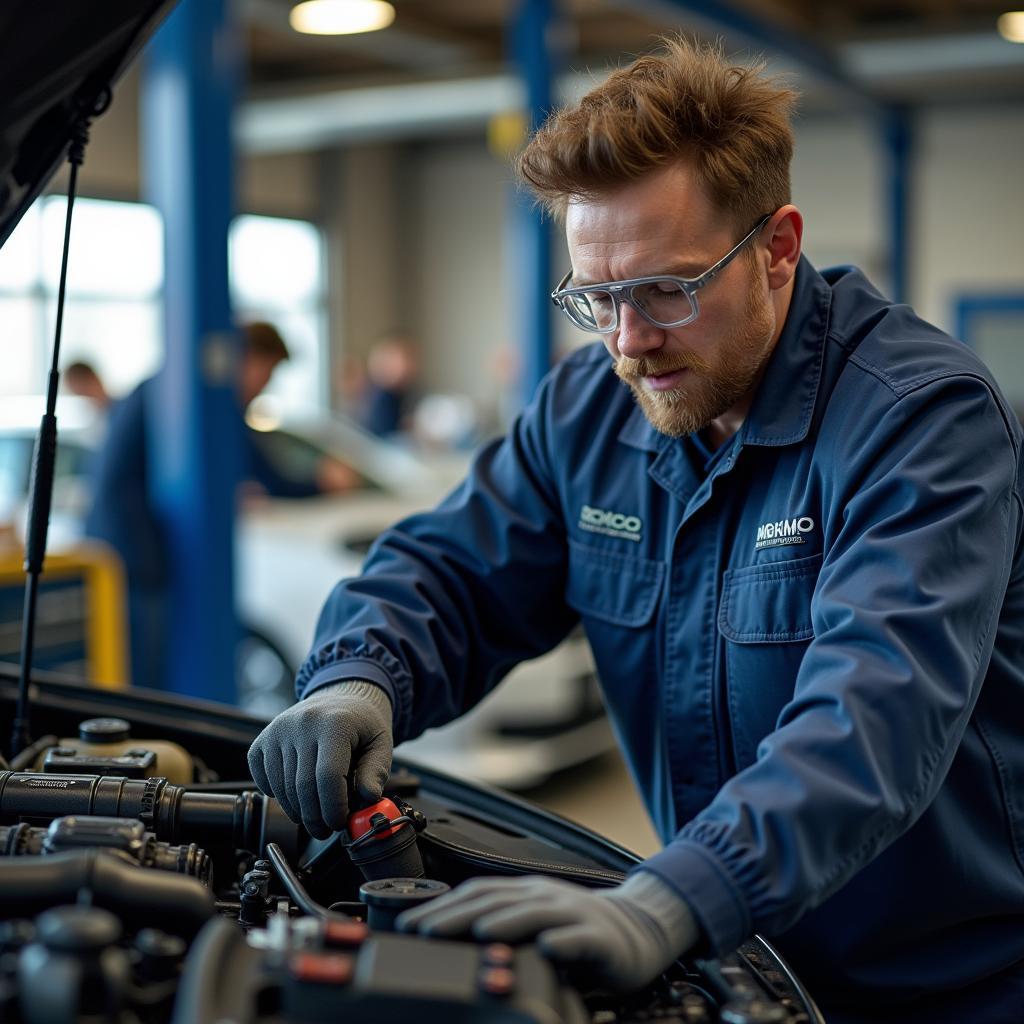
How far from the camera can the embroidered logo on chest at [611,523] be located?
5.45 ft

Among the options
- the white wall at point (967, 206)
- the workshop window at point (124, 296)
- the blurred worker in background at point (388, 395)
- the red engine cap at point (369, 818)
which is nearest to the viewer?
the red engine cap at point (369, 818)

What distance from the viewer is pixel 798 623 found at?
56.9 inches

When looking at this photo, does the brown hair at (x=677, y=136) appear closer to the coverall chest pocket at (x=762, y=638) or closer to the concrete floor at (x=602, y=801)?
the coverall chest pocket at (x=762, y=638)

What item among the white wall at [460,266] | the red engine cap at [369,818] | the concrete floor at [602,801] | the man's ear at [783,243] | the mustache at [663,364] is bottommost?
the concrete floor at [602,801]

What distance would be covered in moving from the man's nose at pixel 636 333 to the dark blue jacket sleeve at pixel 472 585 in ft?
1.10

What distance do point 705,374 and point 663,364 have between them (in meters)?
0.05

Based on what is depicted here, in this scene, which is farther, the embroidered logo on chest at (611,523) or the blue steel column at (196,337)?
the blue steel column at (196,337)

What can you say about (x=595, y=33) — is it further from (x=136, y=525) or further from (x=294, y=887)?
(x=294, y=887)

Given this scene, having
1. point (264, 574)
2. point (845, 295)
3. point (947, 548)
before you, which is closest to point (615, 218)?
point (845, 295)

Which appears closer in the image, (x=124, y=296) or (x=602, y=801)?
(x=602, y=801)

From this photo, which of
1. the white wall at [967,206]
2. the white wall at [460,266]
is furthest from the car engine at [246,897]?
the white wall at [460,266]

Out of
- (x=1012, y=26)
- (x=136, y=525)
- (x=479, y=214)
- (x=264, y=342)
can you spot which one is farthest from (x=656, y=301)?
(x=479, y=214)

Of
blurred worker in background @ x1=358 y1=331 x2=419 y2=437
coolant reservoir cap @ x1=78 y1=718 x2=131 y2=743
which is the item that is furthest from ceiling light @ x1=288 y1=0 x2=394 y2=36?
coolant reservoir cap @ x1=78 y1=718 x2=131 y2=743

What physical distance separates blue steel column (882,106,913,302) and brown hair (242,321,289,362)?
7.65 meters
